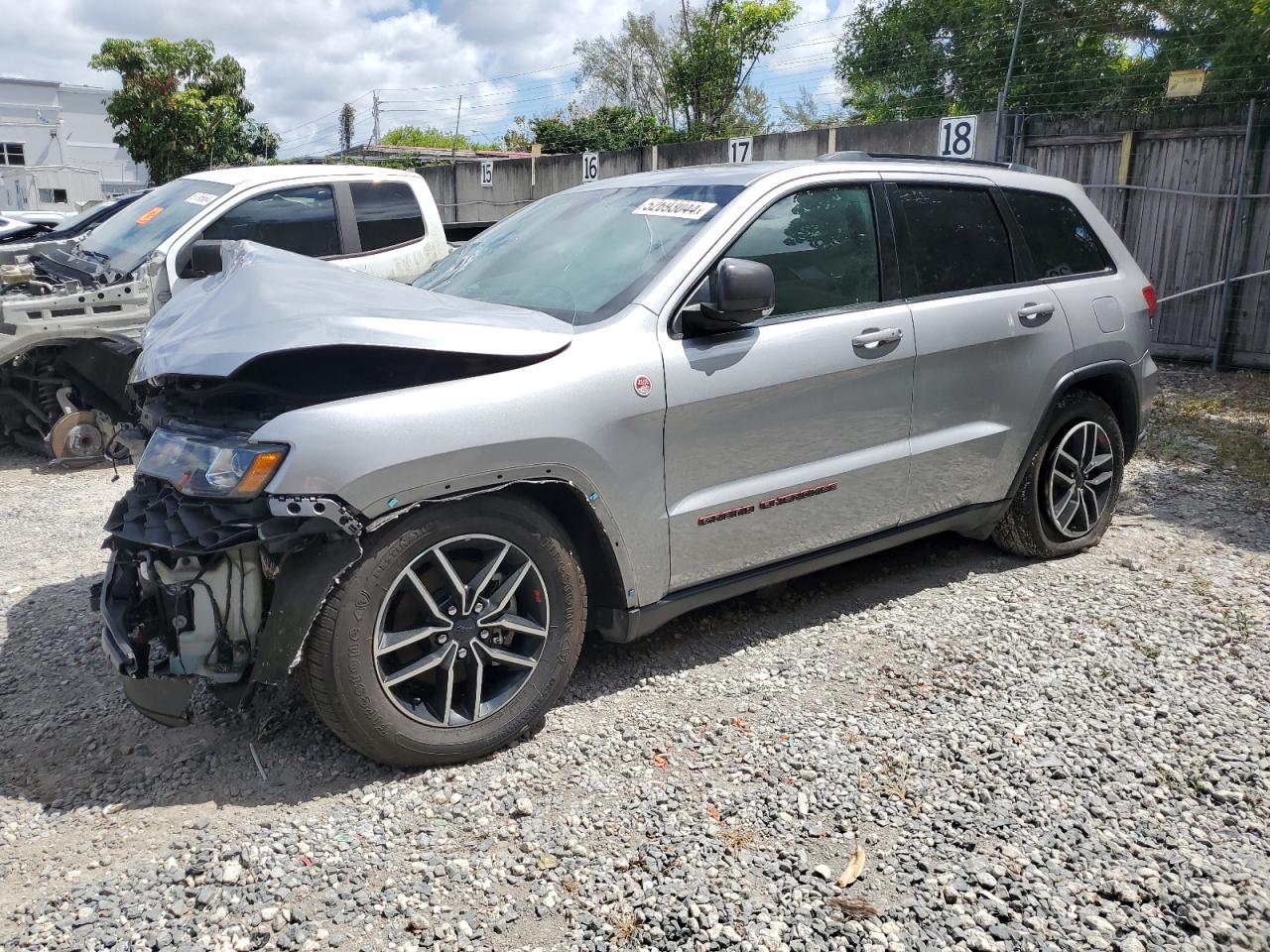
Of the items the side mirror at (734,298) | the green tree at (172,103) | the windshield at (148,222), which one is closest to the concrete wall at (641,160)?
the windshield at (148,222)

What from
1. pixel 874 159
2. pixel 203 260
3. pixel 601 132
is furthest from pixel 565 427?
pixel 601 132

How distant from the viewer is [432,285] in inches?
176

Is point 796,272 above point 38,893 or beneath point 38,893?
above

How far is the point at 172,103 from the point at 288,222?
108 feet

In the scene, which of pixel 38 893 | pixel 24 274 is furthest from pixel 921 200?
pixel 24 274

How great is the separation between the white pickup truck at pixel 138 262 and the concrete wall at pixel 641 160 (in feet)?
7.95

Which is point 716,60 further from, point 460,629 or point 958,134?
point 460,629

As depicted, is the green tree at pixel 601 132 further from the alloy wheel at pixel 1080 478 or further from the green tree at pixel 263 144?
the alloy wheel at pixel 1080 478

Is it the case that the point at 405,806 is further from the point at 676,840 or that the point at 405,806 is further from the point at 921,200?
the point at 921,200

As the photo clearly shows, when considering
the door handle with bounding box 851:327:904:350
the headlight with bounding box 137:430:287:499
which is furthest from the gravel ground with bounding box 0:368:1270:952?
the door handle with bounding box 851:327:904:350

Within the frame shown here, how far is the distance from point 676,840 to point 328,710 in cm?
110

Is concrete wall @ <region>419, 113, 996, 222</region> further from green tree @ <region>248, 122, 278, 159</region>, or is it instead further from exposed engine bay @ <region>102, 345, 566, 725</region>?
green tree @ <region>248, 122, 278, 159</region>

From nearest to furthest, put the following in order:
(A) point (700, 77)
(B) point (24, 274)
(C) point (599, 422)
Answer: (C) point (599, 422) < (B) point (24, 274) < (A) point (700, 77)

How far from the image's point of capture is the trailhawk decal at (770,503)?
12.3ft
